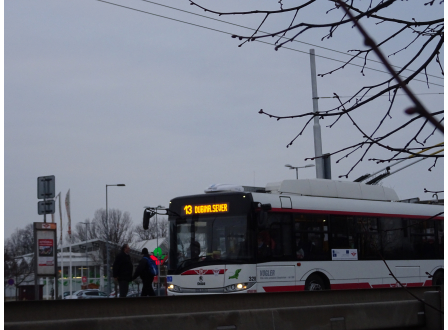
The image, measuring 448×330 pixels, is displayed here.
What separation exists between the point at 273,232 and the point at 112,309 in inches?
325

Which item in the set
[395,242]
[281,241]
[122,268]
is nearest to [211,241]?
[281,241]

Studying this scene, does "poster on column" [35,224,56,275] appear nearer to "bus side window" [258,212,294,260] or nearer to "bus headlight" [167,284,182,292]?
"bus headlight" [167,284,182,292]

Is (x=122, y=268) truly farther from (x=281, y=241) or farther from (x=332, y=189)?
(x=332, y=189)

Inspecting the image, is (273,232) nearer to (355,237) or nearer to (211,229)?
(211,229)

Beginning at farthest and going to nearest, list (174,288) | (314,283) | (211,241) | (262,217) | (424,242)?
1. (424,242)
2. (314,283)
3. (174,288)
4. (211,241)
5. (262,217)

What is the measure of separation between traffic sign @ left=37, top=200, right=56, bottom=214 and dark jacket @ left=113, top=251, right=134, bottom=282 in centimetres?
212

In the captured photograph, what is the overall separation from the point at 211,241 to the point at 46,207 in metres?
4.74

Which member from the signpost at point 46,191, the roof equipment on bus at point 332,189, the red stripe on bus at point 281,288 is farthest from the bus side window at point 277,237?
the signpost at point 46,191

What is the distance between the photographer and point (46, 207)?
56.4 feet

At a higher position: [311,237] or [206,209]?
[206,209]

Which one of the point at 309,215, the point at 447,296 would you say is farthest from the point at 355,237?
the point at 447,296

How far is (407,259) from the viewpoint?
58.6ft

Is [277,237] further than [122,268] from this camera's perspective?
No

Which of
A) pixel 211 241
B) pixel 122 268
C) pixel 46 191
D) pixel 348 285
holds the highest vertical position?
pixel 46 191
